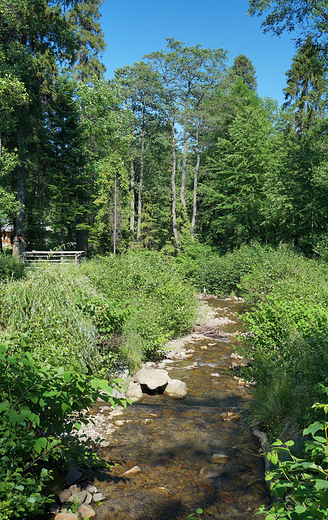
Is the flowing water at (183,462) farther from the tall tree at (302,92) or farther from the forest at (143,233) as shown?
the tall tree at (302,92)

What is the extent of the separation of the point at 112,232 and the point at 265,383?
Answer: 1926cm

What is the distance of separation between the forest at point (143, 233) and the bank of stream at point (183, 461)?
0.43 m

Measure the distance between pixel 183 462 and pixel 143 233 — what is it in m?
25.1

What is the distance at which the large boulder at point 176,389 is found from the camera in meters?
6.33

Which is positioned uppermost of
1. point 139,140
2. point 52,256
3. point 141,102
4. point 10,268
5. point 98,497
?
point 141,102

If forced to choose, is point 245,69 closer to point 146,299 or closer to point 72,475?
point 146,299

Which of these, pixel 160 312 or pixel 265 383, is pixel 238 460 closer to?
pixel 265 383

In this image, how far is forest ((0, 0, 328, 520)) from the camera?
2.72 metres

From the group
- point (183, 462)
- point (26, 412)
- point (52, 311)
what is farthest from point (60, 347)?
point (183, 462)

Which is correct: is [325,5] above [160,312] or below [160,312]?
above

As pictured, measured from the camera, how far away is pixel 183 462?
4098 mm

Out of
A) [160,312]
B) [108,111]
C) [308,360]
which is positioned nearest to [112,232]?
[108,111]

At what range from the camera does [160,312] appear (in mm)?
9148

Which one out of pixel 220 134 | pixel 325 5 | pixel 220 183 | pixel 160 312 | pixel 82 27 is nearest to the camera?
pixel 160 312
